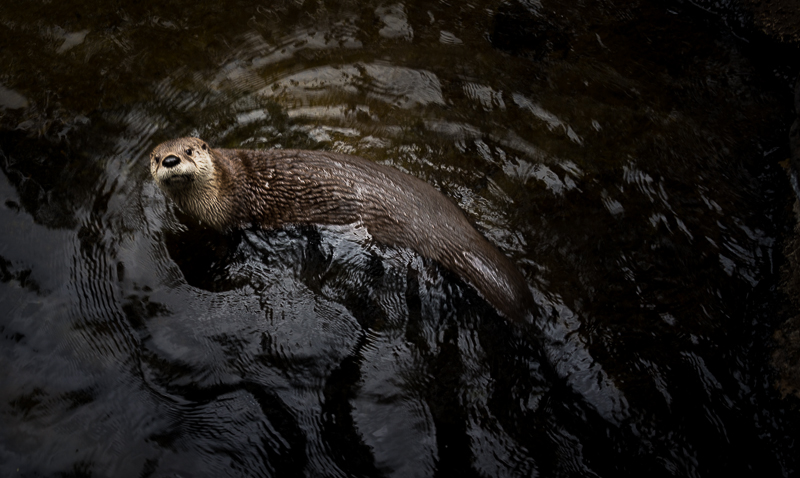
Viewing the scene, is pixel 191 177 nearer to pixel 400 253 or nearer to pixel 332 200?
pixel 332 200

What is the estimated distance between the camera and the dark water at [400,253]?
71.1 inches

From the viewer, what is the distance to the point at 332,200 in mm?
2283

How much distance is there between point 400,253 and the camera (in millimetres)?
2193

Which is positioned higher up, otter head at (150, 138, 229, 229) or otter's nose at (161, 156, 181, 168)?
otter's nose at (161, 156, 181, 168)

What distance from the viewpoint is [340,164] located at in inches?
90.4

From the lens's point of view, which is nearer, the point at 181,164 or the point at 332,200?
the point at 181,164

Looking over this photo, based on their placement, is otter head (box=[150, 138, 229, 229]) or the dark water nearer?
the dark water

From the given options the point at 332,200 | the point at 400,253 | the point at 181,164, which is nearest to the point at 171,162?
the point at 181,164

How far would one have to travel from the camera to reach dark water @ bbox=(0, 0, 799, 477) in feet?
5.92

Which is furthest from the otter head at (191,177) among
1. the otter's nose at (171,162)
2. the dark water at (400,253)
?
the dark water at (400,253)

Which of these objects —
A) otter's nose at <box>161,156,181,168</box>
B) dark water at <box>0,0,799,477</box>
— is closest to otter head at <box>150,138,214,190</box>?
otter's nose at <box>161,156,181,168</box>

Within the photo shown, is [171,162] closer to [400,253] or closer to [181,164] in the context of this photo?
[181,164]

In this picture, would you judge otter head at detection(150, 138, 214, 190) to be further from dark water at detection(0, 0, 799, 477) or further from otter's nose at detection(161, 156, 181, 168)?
dark water at detection(0, 0, 799, 477)

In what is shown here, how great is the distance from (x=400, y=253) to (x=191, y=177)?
3.32 feet
